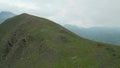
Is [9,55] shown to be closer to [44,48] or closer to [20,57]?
[20,57]

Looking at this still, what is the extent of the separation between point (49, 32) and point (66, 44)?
2259cm

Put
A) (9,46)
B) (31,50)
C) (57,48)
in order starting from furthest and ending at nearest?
(9,46) < (31,50) < (57,48)

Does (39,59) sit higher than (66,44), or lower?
lower

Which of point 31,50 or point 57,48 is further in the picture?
point 31,50

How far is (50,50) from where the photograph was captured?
11962 centimetres

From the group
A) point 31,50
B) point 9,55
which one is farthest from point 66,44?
point 9,55

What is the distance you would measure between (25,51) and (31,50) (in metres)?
7.28

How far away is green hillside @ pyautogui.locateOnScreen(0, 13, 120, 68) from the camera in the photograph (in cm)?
10342

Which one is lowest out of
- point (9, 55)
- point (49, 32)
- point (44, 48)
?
point (9, 55)

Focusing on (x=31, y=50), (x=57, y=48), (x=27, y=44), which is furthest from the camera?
(x=27, y=44)

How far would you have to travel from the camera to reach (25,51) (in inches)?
5487

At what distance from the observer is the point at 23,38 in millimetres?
153125

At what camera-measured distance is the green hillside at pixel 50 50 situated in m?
103

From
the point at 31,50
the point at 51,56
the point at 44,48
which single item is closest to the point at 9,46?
the point at 31,50
